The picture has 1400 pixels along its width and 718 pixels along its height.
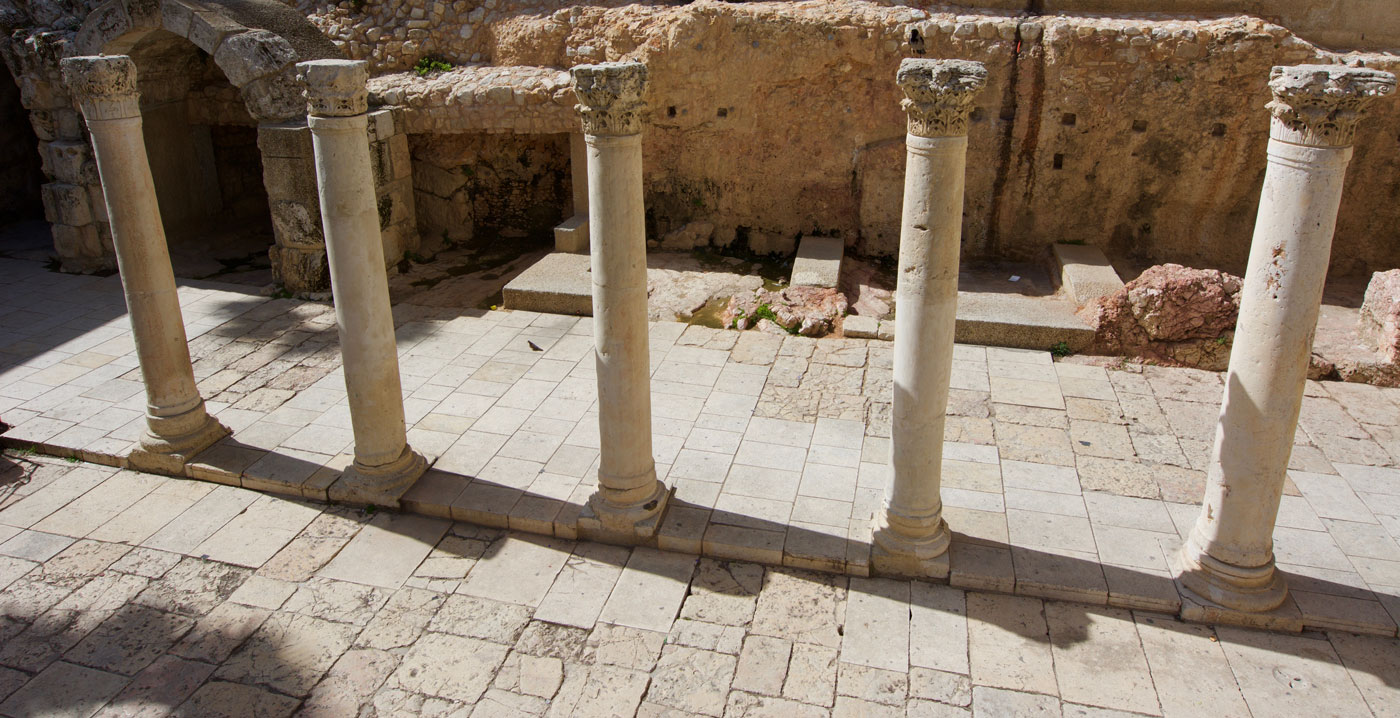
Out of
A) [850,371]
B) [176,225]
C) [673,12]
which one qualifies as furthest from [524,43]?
[850,371]

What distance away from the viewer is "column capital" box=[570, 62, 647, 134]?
210 inches

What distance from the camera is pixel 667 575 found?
6.01m

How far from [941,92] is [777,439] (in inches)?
128

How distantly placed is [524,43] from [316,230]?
11.5 ft

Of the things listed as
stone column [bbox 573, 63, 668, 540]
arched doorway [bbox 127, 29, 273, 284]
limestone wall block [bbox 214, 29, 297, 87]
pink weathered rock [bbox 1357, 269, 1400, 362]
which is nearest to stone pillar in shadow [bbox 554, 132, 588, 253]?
limestone wall block [bbox 214, 29, 297, 87]

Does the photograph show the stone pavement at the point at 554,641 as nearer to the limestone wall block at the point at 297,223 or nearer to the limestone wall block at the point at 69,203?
the limestone wall block at the point at 297,223

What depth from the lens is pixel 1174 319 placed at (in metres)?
8.79

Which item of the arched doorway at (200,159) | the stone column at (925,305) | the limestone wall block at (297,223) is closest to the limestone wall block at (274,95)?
the limestone wall block at (297,223)

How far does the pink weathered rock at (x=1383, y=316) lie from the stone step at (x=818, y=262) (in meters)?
4.85

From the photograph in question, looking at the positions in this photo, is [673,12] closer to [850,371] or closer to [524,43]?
[524,43]

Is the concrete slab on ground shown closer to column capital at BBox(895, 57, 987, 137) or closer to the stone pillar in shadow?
the stone pillar in shadow

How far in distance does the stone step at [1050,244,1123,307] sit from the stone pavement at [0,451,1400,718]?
15.1ft

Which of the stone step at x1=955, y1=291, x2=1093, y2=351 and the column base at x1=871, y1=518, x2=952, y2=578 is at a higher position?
the stone step at x1=955, y1=291, x2=1093, y2=351

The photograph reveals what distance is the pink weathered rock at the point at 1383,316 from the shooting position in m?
8.32
